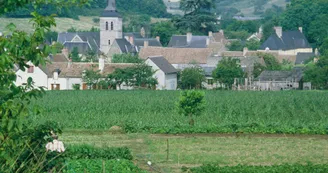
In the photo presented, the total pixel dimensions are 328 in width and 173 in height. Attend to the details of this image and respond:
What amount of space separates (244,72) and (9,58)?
60.7 meters

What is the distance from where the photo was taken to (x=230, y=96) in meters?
51.7

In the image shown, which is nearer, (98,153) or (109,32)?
(98,153)

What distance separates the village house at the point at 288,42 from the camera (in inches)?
3984

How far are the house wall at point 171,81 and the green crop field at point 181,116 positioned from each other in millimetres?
11156

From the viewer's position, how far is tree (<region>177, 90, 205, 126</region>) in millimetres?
35906

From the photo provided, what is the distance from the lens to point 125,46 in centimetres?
9431

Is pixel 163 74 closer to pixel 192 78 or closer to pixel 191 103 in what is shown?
pixel 192 78

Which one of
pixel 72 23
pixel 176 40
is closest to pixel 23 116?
pixel 176 40

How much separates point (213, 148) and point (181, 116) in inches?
497

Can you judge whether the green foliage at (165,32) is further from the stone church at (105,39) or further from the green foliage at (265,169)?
the green foliage at (265,169)

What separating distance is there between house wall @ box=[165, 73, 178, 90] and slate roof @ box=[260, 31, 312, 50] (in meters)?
34.0

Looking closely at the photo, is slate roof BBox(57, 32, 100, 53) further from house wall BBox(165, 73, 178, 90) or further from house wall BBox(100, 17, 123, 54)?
house wall BBox(165, 73, 178, 90)

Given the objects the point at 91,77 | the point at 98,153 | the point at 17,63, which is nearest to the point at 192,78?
the point at 91,77

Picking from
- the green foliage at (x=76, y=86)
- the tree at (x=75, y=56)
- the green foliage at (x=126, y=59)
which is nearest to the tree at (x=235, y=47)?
the tree at (x=75, y=56)
